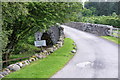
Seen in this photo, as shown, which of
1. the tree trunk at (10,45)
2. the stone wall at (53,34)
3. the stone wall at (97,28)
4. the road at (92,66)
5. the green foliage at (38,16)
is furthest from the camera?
the stone wall at (53,34)

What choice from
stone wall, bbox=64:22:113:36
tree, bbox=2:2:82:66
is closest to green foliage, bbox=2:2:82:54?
tree, bbox=2:2:82:66

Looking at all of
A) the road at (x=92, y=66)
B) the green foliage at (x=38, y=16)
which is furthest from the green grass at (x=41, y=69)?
the green foliage at (x=38, y=16)

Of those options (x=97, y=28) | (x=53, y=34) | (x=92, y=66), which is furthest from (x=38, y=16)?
(x=97, y=28)

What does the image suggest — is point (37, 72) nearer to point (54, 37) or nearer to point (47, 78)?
point (47, 78)

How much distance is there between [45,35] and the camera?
2248cm

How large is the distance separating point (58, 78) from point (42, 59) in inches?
138

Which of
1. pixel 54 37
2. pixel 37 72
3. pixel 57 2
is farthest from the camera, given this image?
pixel 54 37

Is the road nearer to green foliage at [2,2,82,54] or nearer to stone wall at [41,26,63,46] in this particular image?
Result: green foliage at [2,2,82,54]

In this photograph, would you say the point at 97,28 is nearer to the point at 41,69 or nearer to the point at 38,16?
the point at 38,16

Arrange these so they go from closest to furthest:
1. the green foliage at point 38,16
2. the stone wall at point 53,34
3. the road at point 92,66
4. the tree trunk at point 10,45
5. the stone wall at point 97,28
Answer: the road at point 92,66 < the green foliage at point 38,16 < the tree trunk at point 10,45 < the stone wall at point 97,28 < the stone wall at point 53,34

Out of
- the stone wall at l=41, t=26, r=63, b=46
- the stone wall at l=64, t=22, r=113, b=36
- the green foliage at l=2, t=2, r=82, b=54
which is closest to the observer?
the green foliage at l=2, t=2, r=82, b=54

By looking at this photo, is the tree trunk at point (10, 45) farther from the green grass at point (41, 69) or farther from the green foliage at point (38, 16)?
the green grass at point (41, 69)

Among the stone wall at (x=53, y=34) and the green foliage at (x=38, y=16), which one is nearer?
the green foliage at (x=38, y=16)

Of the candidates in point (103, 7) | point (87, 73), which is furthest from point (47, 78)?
point (103, 7)
